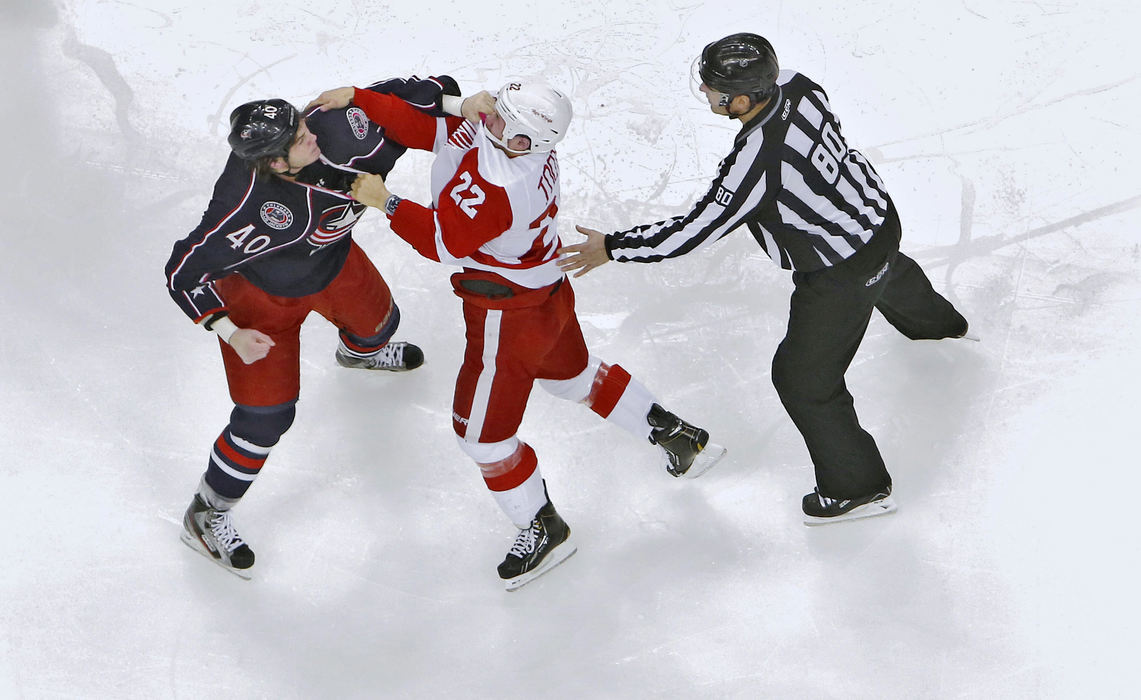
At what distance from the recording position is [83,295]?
4836 millimetres

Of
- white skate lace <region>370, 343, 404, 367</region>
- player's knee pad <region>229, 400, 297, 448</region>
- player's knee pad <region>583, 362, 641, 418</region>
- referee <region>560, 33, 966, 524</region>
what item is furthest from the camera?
white skate lace <region>370, 343, 404, 367</region>

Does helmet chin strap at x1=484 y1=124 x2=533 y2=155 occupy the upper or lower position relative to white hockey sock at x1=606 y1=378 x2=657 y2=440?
upper

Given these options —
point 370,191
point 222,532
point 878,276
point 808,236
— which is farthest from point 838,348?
point 222,532

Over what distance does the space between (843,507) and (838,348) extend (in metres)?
0.61

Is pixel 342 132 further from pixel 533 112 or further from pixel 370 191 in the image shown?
pixel 533 112

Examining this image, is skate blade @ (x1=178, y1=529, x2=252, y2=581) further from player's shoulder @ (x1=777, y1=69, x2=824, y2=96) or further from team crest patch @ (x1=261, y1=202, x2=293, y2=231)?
player's shoulder @ (x1=777, y1=69, x2=824, y2=96)

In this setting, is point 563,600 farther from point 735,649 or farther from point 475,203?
point 475,203

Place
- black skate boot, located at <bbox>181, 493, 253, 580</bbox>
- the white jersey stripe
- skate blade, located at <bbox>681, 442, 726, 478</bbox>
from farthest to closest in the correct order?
skate blade, located at <bbox>681, 442, 726, 478</bbox> → black skate boot, located at <bbox>181, 493, 253, 580</bbox> → the white jersey stripe

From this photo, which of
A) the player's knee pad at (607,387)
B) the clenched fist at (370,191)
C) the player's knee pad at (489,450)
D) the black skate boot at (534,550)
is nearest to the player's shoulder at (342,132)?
the clenched fist at (370,191)

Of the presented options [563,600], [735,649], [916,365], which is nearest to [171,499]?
[563,600]

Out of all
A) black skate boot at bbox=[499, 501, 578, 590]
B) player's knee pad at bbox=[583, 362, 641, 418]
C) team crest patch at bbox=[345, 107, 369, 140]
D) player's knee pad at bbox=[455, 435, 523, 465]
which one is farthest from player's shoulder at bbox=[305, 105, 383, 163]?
black skate boot at bbox=[499, 501, 578, 590]

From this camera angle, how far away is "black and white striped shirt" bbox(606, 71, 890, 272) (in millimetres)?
3531

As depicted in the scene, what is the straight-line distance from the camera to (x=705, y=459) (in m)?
4.43

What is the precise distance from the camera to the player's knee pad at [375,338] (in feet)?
14.6
